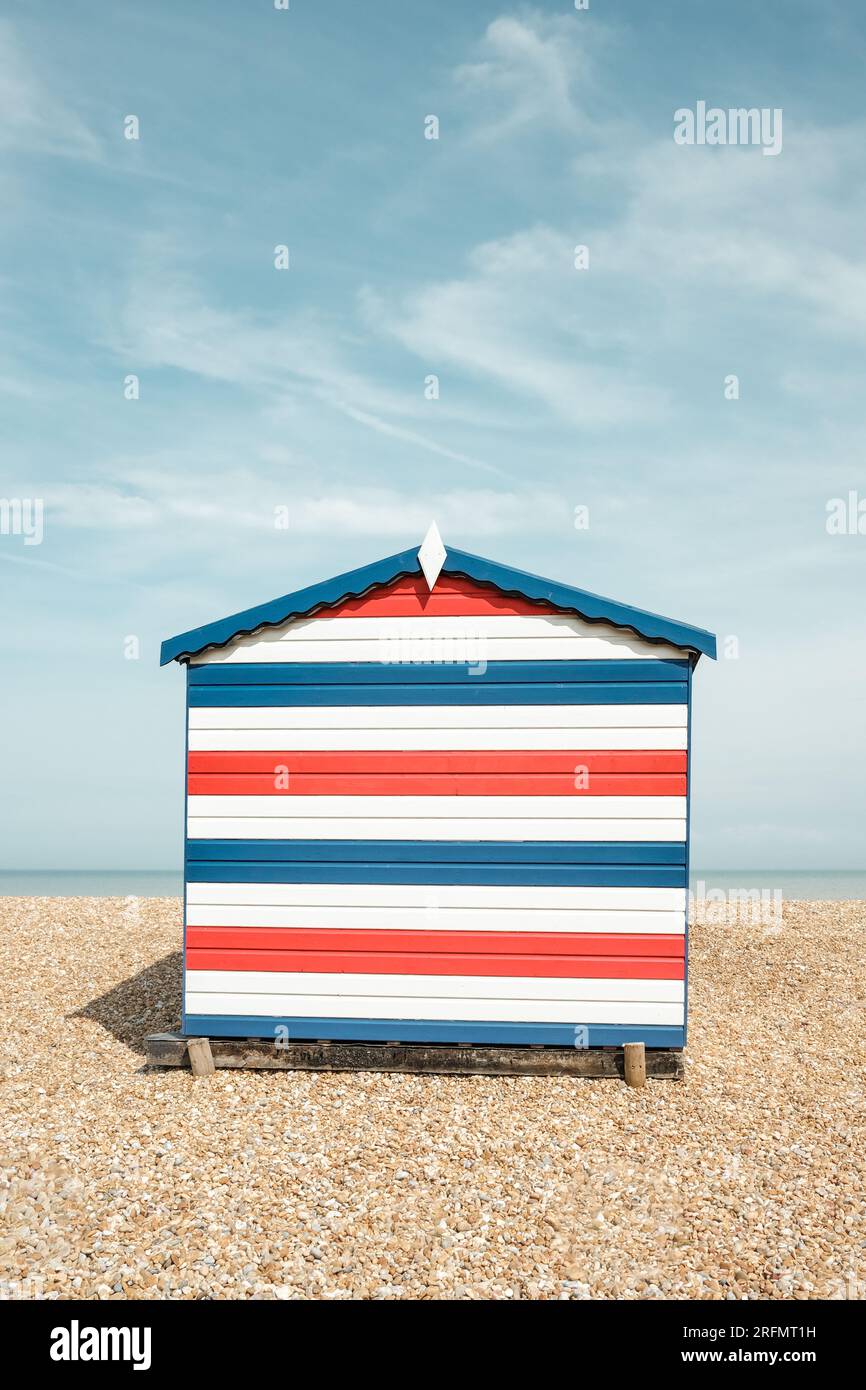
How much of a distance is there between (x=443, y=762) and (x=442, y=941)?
1568 millimetres

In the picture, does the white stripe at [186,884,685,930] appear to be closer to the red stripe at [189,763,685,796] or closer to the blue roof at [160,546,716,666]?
the red stripe at [189,763,685,796]

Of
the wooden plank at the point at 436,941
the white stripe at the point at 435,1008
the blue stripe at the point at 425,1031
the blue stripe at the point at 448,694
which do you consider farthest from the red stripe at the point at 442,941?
the blue stripe at the point at 448,694

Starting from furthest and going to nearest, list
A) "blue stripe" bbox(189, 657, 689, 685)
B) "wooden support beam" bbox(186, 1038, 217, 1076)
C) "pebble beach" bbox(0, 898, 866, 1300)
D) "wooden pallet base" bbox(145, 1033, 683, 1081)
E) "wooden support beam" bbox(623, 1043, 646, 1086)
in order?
"wooden support beam" bbox(186, 1038, 217, 1076) < "blue stripe" bbox(189, 657, 689, 685) < "wooden pallet base" bbox(145, 1033, 683, 1081) < "wooden support beam" bbox(623, 1043, 646, 1086) < "pebble beach" bbox(0, 898, 866, 1300)

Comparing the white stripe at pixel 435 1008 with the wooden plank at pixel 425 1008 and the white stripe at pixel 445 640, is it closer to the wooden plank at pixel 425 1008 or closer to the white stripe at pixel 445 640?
the wooden plank at pixel 425 1008

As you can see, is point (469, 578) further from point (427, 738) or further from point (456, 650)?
point (427, 738)

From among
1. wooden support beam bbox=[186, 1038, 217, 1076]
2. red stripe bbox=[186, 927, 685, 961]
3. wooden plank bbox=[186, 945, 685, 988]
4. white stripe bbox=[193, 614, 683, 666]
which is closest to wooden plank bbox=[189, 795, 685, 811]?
red stripe bbox=[186, 927, 685, 961]

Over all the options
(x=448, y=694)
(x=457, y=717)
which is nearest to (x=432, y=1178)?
(x=457, y=717)

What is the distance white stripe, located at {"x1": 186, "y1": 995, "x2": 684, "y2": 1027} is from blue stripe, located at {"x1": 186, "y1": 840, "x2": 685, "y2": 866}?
3.95 ft

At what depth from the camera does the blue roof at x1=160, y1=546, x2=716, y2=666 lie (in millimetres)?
8742

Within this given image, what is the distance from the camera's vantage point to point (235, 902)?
923 cm

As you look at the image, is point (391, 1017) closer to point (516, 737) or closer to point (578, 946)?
point (578, 946)

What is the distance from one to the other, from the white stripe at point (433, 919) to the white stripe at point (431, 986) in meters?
0.39
